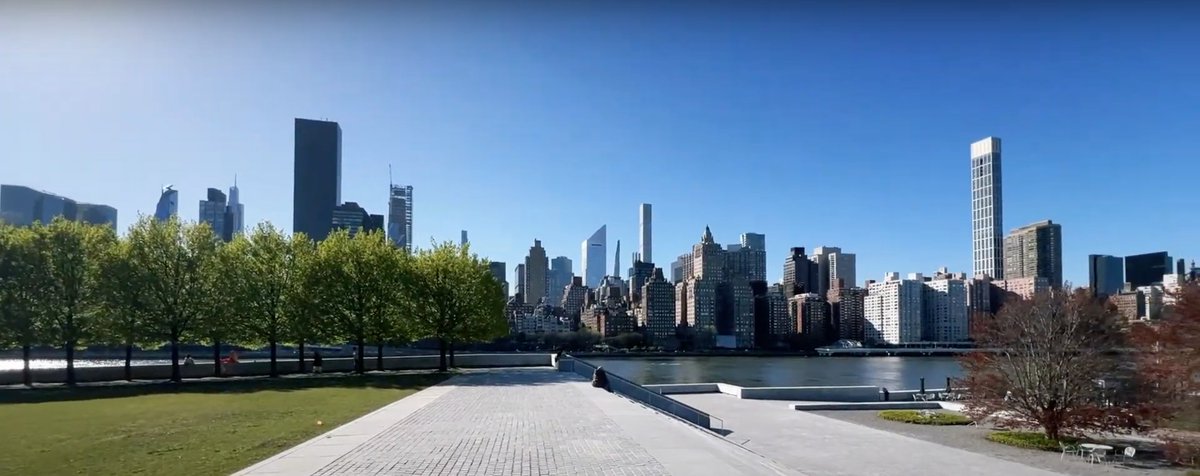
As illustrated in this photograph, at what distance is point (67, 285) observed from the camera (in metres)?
36.5

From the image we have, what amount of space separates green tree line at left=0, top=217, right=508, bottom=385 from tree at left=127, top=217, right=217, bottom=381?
5cm

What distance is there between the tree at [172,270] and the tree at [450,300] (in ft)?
38.3

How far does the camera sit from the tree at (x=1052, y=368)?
23.7 meters

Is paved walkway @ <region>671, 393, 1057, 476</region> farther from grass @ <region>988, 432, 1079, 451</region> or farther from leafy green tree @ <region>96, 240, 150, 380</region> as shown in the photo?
leafy green tree @ <region>96, 240, 150, 380</region>

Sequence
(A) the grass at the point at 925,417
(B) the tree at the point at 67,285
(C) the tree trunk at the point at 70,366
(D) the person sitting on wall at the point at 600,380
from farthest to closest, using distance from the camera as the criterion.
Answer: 1. (B) the tree at the point at 67,285
2. (C) the tree trunk at the point at 70,366
3. (D) the person sitting on wall at the point at 600,380
4. (A) the grass at the point at 925,417

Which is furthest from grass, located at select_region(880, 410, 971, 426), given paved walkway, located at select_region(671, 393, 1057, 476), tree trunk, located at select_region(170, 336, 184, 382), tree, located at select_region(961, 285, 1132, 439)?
tree trunk, located at select_region(170, 336, 184, 382)

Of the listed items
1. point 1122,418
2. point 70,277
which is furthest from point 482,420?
point 70,277

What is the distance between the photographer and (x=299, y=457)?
14148mm

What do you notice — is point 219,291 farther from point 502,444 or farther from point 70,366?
point 502,444

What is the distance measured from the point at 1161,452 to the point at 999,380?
467 cm

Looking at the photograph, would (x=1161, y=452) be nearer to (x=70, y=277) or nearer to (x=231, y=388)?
(x=231, y=388)

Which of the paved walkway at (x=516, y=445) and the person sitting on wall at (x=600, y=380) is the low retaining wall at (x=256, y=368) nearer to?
the person sitting on wall at (x=600, y=380)

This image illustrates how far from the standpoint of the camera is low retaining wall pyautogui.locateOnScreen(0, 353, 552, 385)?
113ft

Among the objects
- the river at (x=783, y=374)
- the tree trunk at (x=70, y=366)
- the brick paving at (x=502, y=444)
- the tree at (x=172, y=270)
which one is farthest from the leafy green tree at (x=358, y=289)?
the river at (x=783, y=374)
